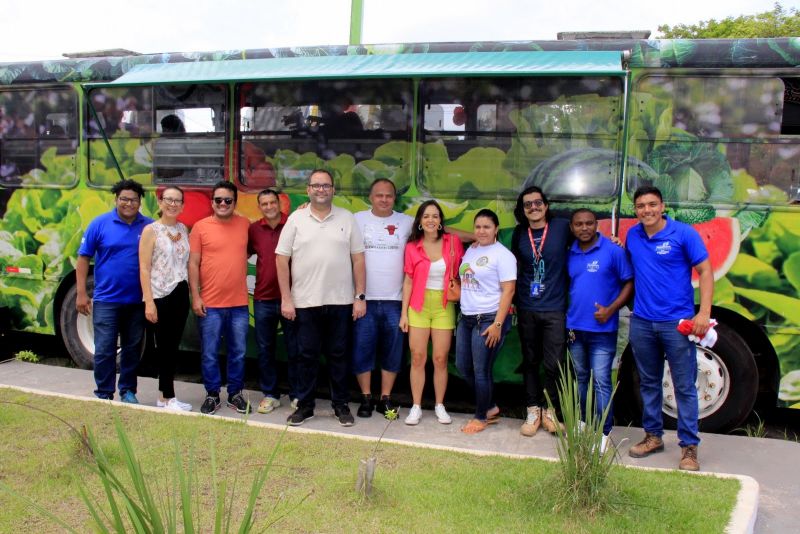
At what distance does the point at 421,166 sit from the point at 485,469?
255 centimetres

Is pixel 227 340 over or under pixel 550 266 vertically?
under

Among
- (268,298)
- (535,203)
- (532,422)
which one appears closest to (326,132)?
(268,298)

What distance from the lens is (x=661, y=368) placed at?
5.00 metres

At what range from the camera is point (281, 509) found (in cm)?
386

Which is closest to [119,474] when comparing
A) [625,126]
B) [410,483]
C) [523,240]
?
[410,483]

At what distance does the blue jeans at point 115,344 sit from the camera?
5887mm

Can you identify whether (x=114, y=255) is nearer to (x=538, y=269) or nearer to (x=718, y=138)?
(x=538, y=269)

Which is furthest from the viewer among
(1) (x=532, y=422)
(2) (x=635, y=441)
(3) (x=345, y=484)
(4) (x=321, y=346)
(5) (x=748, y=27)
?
(5) (x=748, y=27)

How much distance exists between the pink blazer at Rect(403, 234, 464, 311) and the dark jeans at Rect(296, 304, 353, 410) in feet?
1.66

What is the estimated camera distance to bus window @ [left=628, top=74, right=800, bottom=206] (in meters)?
5.30

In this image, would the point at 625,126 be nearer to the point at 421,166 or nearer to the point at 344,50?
the point at 421,166

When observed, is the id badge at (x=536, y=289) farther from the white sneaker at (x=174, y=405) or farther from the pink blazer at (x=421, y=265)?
the white sneaker at (x=174, y=405)

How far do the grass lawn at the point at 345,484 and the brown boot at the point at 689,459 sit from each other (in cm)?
33

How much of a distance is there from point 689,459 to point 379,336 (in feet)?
7.72
